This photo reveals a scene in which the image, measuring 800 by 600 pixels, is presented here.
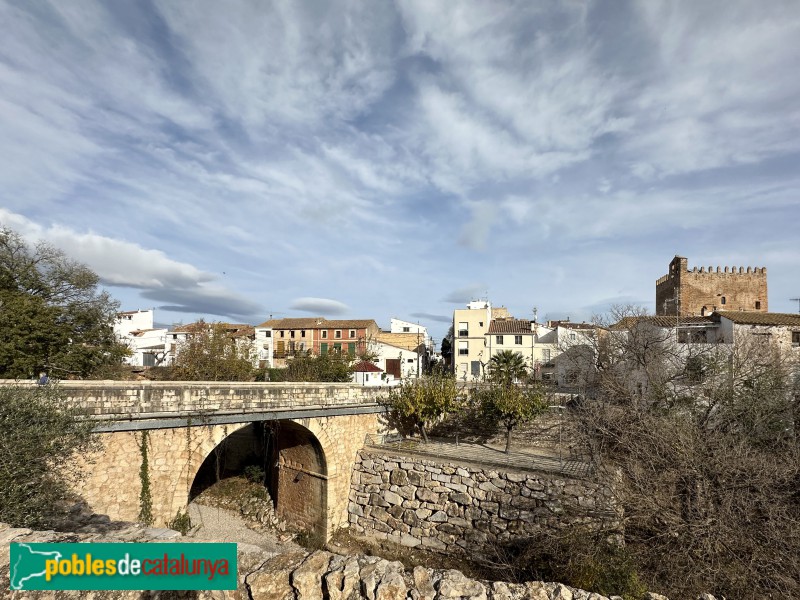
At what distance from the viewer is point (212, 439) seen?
43.0ft

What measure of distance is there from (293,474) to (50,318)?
11852 millimetres

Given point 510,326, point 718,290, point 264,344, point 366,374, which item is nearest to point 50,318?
point 366,374

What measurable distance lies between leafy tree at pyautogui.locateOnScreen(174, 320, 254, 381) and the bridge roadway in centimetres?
1305

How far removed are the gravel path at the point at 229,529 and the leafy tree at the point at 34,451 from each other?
33.2ft

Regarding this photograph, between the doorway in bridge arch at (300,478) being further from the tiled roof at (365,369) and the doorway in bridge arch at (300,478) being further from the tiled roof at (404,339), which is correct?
the tiled roof at (404,339)

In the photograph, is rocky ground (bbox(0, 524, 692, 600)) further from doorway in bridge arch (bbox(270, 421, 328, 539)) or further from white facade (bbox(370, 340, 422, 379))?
white facade (bbox(370, 340, 422, 379))

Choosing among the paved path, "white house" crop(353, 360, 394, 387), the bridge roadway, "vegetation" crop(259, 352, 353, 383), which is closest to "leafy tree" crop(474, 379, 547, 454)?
the paved path

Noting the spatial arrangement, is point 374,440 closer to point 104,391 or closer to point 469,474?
point 469,474

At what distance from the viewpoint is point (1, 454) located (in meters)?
6.45

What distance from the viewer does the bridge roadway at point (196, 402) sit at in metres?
10.6

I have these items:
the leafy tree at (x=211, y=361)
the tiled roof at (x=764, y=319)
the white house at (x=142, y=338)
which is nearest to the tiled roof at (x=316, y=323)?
the white house at (x=142, y=338)

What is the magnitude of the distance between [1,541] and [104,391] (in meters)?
7.64

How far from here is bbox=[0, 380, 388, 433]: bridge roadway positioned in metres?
10.6

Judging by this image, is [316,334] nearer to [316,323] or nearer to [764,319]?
[316,323]
